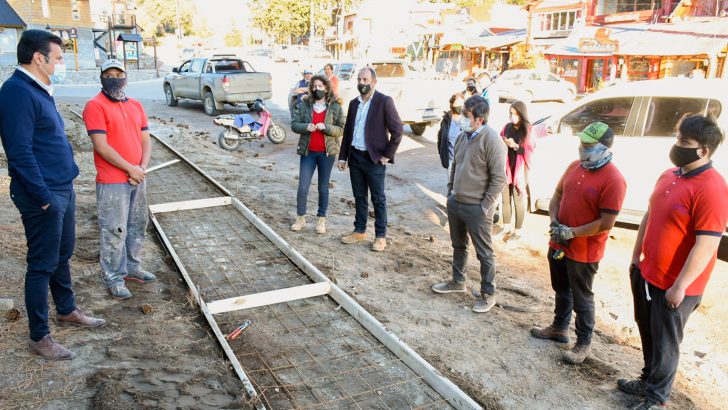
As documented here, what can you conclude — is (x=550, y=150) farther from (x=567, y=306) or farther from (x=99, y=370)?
(x=99, y=370)

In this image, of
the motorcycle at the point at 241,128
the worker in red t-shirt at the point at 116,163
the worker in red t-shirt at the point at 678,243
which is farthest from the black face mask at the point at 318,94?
the motorcycle at the point at 241,128

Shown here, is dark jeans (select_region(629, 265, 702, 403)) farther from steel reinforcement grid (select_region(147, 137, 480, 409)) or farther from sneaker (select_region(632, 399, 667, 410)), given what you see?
steel reinforcement grid (select_region(147, 137, 480, 409))

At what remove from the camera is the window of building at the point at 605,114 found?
7133mm

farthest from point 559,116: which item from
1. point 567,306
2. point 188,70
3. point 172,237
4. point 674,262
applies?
point 188,70

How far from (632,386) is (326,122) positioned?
13.9 feet

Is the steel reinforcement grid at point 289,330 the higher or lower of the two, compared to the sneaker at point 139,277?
lower

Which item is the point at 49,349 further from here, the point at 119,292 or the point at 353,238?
the point at 353,238

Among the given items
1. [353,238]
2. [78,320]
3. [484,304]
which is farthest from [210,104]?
[484,304]

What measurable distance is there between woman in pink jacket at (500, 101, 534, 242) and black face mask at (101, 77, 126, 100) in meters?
4.30

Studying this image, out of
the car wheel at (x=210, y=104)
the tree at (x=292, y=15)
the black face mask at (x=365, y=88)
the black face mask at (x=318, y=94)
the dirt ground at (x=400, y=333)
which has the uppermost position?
the tree at (x=292, y=15)

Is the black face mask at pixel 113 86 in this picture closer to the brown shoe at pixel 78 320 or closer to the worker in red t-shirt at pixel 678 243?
the brown shoe at pixel 78 320

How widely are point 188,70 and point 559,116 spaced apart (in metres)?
15.1

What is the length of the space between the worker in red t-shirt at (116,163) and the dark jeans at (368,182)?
7.56 feet

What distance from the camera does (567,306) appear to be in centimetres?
438
